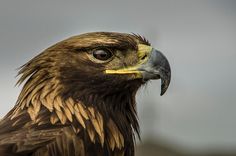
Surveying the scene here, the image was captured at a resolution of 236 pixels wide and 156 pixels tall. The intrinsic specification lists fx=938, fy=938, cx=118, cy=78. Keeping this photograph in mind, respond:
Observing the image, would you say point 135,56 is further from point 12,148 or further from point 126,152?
point 12,148

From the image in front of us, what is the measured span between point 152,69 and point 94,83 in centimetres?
41

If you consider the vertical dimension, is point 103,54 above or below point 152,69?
above

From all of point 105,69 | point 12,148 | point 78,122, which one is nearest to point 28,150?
point 12,148

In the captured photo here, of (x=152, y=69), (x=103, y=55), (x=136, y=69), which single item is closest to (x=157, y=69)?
(x=152, y=69)

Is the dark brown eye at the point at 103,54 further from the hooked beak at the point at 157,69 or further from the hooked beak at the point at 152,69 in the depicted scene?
the hooked beak at the point at 157,69

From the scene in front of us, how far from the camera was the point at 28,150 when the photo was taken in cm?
585

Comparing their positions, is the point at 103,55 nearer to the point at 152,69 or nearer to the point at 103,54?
the point at 103,54

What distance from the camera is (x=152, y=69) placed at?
21.3 feet

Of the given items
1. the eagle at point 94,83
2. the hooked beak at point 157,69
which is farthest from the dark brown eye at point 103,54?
the hooked beak at point 157,69

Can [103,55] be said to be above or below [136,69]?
above

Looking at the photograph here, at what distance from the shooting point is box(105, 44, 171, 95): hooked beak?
6.44 meters

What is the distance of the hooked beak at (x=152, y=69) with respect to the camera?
21.1 ft

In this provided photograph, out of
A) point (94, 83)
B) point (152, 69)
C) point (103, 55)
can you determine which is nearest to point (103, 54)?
point (103, 55)

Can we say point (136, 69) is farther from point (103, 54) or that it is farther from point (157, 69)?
point (103, 54)
